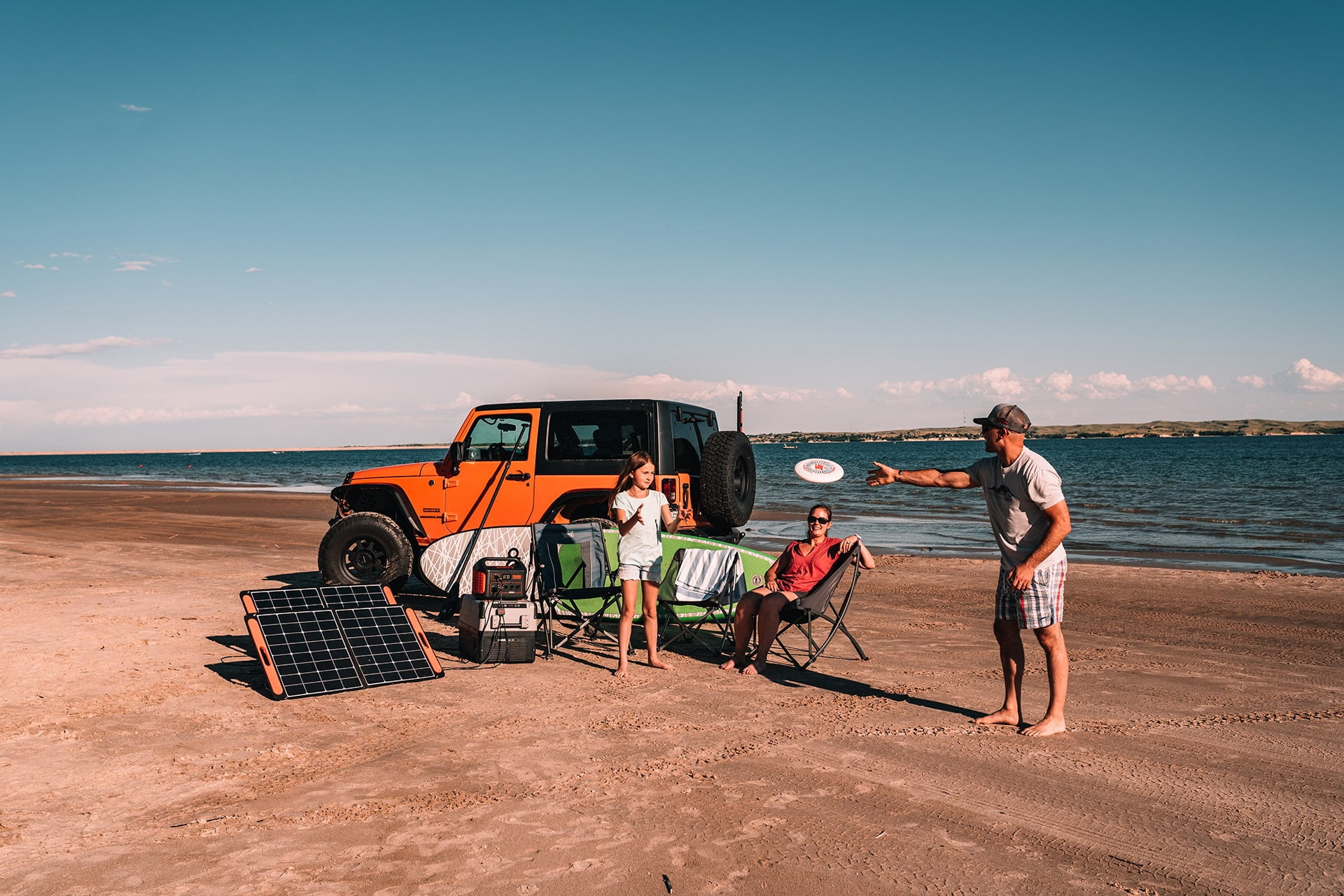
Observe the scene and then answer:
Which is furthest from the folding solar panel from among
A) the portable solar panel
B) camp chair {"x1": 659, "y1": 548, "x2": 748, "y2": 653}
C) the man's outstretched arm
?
the man's outstretched arm

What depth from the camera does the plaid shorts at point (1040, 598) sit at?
5266 mm

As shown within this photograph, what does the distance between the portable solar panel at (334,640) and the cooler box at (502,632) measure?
1.37 feet

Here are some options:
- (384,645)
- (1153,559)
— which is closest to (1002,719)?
(384,645)

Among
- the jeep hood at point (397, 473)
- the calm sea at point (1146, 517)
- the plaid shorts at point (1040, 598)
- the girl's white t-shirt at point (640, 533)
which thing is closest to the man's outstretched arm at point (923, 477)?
the plaid shorts at point (1040, 598)

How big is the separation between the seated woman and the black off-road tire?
4.22 meters

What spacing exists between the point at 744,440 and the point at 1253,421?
205 meters

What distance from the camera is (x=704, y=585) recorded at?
8.13m

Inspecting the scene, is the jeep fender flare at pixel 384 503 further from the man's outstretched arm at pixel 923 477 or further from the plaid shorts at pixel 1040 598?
the plaid shorts at pixel 1040 598

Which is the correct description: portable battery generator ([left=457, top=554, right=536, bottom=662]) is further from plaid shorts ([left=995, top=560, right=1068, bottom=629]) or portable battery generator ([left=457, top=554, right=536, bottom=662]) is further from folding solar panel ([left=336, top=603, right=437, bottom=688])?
plaid shorts ([left=995, top=560, right=1068, bottom=629])

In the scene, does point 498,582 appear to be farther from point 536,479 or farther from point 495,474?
point 495,474

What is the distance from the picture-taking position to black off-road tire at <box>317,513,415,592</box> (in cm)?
987

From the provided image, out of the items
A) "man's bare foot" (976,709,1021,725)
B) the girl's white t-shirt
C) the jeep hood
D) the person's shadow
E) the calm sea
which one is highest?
the jeep hood

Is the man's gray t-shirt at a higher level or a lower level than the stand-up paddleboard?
higher

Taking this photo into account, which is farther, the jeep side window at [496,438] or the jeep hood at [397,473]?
the jeep hood at [397,473]
